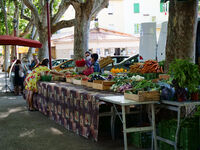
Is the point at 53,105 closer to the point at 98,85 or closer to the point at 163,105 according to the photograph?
the point at 98,85

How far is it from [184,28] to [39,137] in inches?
157

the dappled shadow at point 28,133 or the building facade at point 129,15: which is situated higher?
the building facade at point 129,15

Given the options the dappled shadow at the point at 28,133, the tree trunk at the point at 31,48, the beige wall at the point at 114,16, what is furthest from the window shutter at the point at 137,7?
the dappled shadow at the point at 28,133

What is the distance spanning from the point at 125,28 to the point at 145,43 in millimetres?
32735

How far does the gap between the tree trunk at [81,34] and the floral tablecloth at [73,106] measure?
5.93 m

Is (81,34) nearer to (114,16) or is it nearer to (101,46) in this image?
(101,46)

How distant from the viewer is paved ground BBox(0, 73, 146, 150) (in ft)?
20.7

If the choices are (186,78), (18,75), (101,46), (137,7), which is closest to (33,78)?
(18,75)

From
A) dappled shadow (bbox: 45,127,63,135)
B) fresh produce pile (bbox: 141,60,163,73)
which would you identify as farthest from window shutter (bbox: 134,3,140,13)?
dappled shadow (bbox: 45,127,63,135)

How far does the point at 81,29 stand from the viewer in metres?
16.1

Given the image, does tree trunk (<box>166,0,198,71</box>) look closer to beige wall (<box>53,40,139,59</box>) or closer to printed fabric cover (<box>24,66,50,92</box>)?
printed fabric cover (<box>24,66,50,92</box>)

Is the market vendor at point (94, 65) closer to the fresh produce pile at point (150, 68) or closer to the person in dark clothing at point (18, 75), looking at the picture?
the fresh produce pile at point (150, 68)

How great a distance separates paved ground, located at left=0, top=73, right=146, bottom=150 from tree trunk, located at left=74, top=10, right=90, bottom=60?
6.54 metres

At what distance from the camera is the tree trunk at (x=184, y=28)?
7.26m
